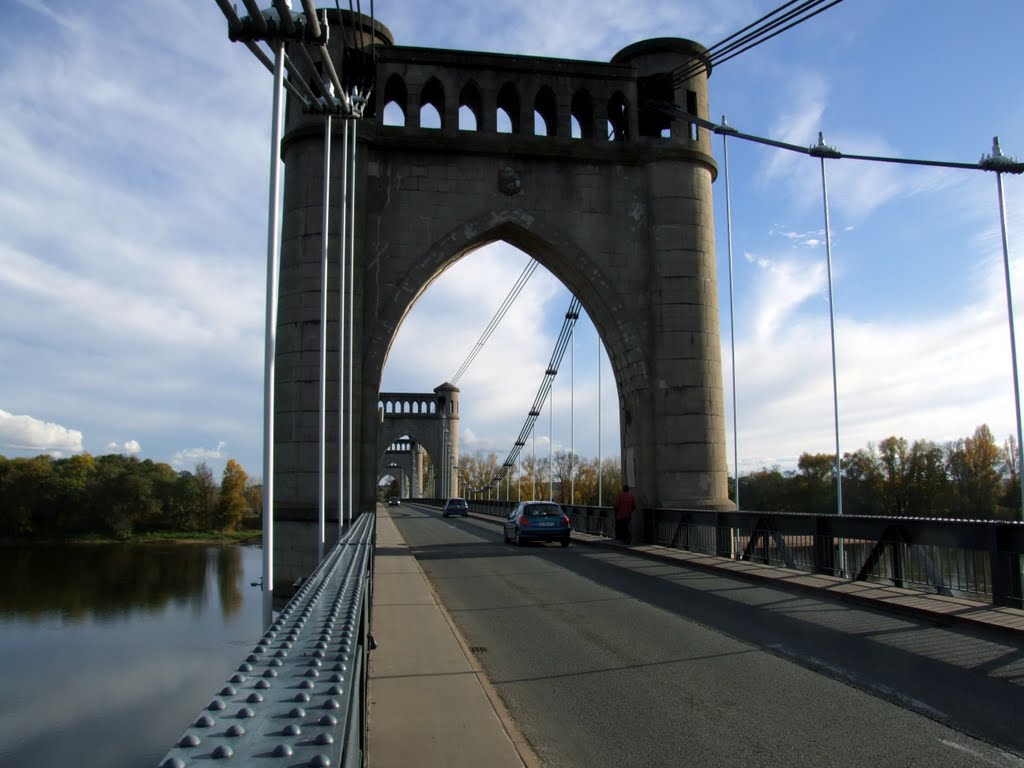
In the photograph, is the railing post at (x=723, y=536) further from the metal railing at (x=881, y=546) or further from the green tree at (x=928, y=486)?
the green tree at (x=928, y=486)

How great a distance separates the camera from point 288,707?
1.61 meters

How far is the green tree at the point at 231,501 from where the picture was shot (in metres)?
71.8

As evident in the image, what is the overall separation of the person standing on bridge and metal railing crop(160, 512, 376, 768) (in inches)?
566

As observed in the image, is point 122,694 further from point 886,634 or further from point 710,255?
point 886,634

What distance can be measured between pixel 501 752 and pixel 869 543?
26.6 ft

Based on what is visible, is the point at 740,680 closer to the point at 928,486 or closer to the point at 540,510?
the point at 540,510

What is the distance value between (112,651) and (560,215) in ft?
78.8

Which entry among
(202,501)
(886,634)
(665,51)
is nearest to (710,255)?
(665,51)

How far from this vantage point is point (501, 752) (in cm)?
380

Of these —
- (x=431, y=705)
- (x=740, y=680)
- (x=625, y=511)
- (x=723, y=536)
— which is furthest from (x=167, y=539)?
(x=740, y=680)

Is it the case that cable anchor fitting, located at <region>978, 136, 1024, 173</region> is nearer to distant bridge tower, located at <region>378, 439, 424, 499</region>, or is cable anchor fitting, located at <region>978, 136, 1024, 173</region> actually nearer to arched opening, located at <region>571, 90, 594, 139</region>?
arched opening, located at <region>571, 90, 594, 139</region>

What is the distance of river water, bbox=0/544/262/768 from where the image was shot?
21438 mm

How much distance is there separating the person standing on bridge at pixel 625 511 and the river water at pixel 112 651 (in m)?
7.67

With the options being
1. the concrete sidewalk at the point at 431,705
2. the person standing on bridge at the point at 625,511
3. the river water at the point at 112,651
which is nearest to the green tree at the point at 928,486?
the person standing on bridge at the point at 625,511
